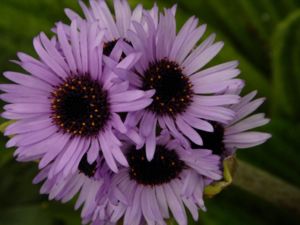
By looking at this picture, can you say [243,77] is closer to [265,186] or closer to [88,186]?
[265,186]

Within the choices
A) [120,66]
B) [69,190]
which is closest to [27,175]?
[69,190]

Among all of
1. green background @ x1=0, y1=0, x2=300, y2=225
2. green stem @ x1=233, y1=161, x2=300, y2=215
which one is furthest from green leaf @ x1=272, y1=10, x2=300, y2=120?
green stem @ x1=233, y1=161, x2=300, y2=215

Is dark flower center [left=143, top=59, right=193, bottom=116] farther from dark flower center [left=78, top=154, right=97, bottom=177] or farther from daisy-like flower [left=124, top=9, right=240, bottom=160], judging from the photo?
dark flower center [left=78, top=154, right=97, bottom=177]

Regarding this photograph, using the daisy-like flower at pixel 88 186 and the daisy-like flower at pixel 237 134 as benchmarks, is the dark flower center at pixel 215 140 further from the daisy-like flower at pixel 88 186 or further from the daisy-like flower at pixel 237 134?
the daisy-like flower at pixel 88 186

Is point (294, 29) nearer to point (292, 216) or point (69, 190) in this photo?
point (292, 216)

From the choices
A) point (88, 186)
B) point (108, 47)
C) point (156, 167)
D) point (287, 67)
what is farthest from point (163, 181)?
point (287, 67)

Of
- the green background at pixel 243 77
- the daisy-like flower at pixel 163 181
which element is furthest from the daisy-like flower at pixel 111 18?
the green background at pixel 243 77
